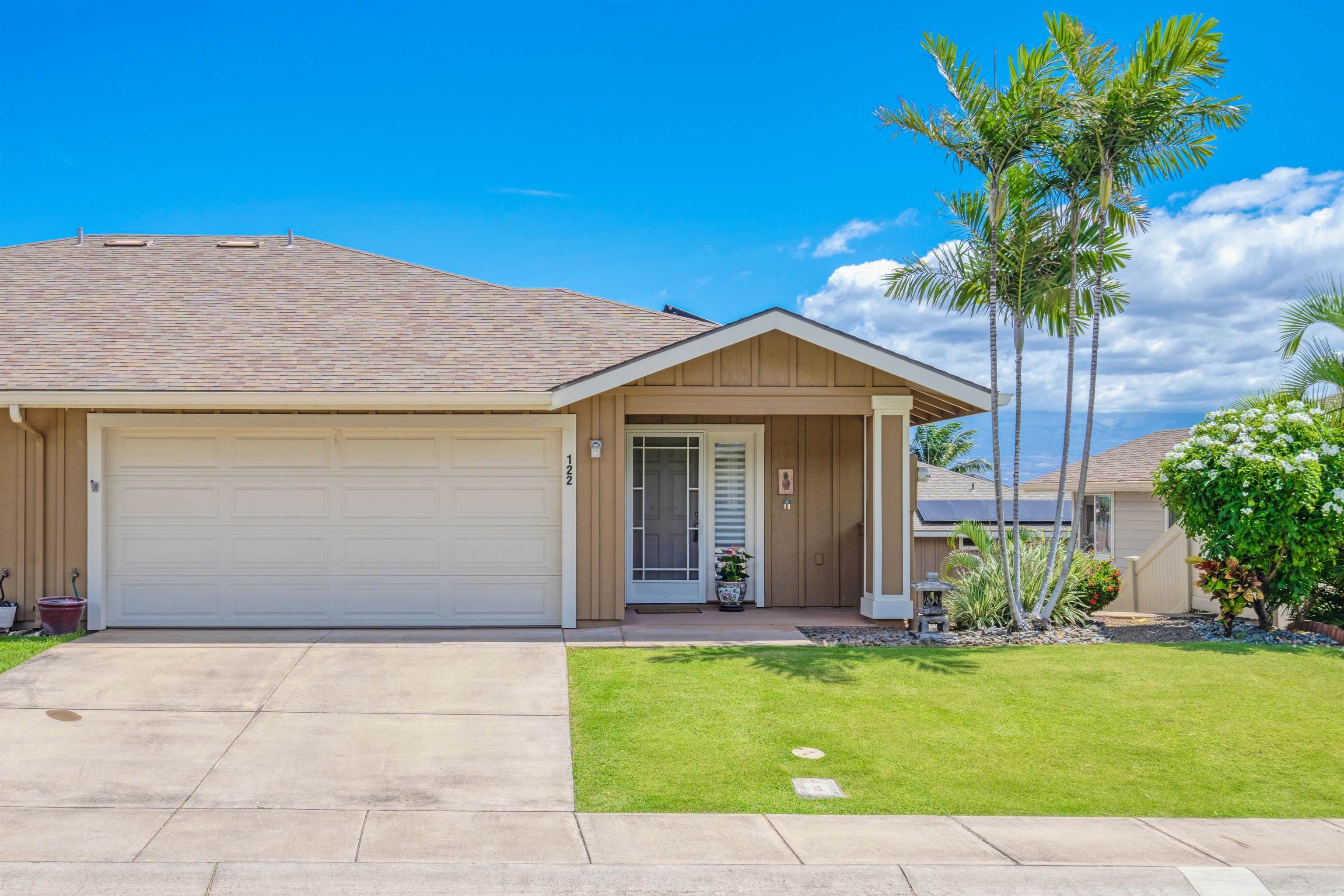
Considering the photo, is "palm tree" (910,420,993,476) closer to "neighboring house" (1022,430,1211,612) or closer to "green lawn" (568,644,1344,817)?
"neighboring house" (1022,430,1211,612)

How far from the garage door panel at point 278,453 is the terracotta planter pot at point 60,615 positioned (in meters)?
2.10

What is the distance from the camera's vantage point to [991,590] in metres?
10.4

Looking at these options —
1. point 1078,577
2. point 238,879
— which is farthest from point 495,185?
point 238,879

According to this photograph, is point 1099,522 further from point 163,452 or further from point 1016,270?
point 163,452

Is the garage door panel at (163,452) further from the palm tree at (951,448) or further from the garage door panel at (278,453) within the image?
the palm tree at (951,448)

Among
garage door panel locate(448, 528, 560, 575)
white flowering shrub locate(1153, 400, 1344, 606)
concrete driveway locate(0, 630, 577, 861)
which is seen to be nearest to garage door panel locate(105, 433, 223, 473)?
concrete driveway locate(0, 630, 577, 861)

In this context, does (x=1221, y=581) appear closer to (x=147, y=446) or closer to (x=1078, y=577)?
(x=1078, y=577)

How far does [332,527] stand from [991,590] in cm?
729

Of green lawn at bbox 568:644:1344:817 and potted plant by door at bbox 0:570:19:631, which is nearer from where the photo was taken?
green lawn at bbox 568:644:1344:817

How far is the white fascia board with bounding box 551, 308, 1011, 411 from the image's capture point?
972 centimetres

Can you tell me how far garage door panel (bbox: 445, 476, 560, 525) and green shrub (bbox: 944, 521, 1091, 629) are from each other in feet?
15.0

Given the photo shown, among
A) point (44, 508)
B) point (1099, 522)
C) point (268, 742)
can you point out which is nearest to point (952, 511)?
point (1099, 522)

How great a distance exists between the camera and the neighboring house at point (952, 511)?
1158 centimetres

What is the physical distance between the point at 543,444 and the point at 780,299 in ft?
9.88
